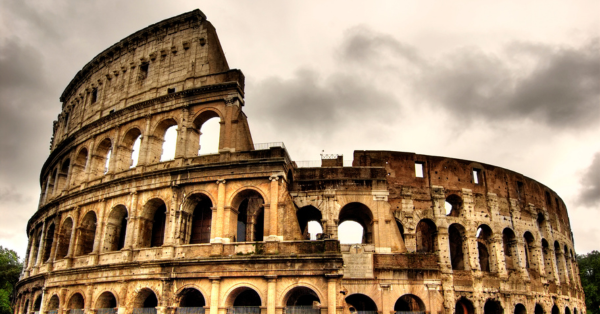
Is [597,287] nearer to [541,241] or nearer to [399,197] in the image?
[541,241]

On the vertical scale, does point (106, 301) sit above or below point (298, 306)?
above

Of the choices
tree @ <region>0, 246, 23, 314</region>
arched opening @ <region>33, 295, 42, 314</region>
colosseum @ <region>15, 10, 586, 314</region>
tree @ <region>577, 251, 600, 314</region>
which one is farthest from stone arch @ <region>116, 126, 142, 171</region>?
tree @ <region>577, 251, 600, 314</region>

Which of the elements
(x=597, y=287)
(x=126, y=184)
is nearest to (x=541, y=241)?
(x=597, y=287)

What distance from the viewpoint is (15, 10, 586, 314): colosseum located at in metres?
17.3

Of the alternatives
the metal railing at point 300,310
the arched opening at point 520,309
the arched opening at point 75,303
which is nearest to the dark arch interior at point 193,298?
the metal railing at point 300,310

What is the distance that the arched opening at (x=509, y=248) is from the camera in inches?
985

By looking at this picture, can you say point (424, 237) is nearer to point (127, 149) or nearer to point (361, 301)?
point (361, 301)

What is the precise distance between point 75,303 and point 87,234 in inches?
126

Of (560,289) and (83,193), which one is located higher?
(83,193)

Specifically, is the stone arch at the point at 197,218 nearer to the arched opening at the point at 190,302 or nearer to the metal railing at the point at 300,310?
the arched opening at the point at 190,302

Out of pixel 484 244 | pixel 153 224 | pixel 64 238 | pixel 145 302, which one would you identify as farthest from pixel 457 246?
pixel 64 238

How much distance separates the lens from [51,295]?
21.1 metres

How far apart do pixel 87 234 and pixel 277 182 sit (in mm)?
10392

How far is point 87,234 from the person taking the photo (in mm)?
21797
